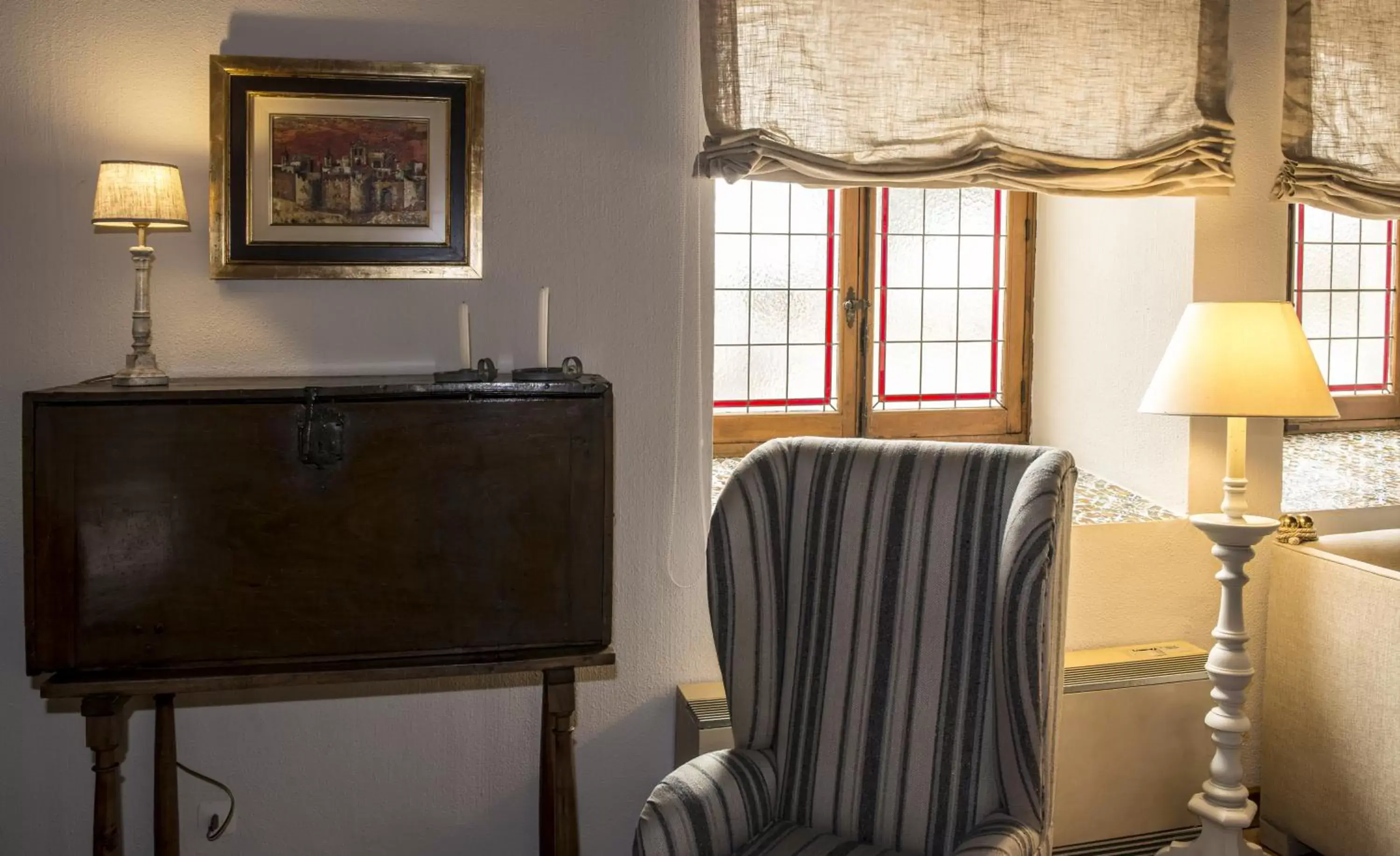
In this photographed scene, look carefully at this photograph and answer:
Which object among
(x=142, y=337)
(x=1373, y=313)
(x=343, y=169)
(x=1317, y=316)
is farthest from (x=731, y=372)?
(x=1373, y=313)

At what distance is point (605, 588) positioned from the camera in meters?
2.25

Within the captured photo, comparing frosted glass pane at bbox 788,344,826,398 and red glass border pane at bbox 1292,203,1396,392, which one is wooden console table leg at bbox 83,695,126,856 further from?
red glass border pane at bbox 1292,203,1396,392

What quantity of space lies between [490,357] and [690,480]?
51 cm

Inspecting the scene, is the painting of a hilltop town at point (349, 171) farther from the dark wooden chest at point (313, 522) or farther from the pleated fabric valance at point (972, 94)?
the pleated fabric valance at point (972, 94)

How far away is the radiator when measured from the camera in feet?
9.04

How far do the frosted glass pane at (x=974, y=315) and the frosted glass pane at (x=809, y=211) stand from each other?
1.56 feet

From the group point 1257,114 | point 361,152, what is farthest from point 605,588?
point 1257,114

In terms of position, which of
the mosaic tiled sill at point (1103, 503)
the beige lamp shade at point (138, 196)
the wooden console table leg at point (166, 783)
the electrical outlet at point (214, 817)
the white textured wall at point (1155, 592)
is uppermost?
the beige lamp shade at point (138, 196)

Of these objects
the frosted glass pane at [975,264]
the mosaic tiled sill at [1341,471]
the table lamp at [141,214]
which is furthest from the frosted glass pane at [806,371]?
the table lamp at [141,214]

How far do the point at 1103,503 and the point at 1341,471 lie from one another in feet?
2.77

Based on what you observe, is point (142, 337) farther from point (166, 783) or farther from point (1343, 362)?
point (1343, 362)

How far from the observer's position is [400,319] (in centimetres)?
255

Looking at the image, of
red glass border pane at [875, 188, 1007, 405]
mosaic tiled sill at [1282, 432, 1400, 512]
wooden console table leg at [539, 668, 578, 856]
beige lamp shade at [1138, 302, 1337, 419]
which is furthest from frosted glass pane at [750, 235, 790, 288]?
mosaic tiled sill at [1282, 432, 1400, 512]

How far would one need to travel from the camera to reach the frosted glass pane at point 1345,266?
12.3 ft
